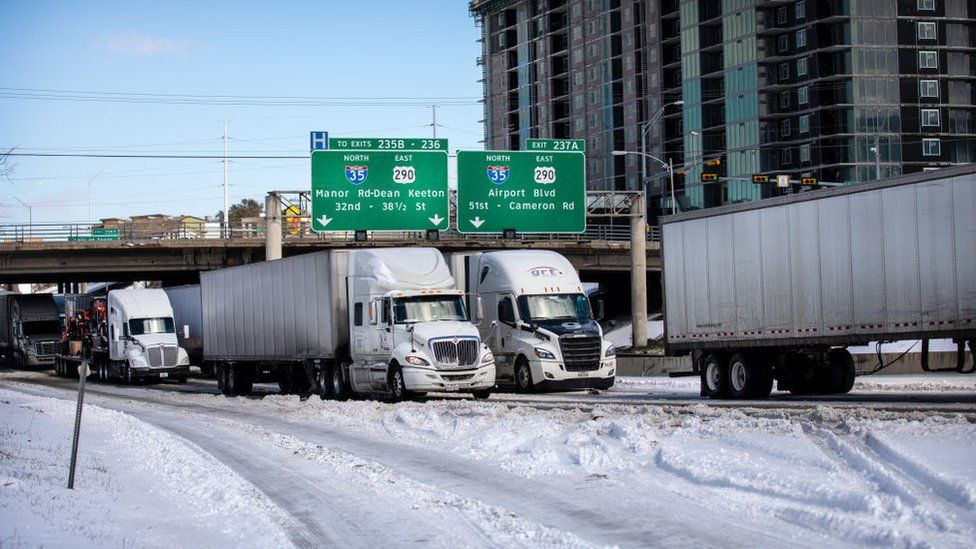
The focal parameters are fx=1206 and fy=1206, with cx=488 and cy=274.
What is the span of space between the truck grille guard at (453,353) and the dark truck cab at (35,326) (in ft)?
140

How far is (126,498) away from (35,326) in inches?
2283

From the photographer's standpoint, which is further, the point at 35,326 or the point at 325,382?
the point at 35,326

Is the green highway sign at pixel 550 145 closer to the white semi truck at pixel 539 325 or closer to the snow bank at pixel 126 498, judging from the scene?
the white semi truck at pixel 539 325

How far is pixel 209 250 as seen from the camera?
67.2 meters

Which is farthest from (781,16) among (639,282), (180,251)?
(180,251)

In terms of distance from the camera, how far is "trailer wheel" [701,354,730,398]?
2808 cm

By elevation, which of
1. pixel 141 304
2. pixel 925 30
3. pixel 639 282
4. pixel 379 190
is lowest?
pixel 141 304

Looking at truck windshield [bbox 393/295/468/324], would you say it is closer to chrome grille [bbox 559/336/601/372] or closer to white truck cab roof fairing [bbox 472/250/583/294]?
white truck cab roof fairing [bbox 472/250/583/294]

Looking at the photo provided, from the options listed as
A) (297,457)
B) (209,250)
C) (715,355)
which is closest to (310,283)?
(715,355)

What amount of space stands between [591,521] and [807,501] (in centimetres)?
225

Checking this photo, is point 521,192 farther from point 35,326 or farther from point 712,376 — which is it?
point 35,326

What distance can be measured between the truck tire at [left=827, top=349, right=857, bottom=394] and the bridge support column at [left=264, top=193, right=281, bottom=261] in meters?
25.8

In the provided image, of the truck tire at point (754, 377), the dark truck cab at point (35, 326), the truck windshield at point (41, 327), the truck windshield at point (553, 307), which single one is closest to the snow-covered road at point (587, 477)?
the truck tire at point (754, 377)

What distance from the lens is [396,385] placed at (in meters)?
29.7
